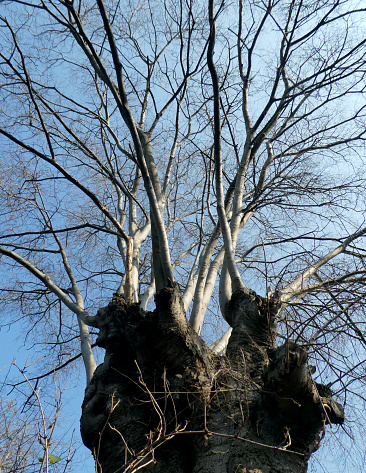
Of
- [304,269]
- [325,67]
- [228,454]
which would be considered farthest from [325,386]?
[325,67]

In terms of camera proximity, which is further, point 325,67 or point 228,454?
point 325,67

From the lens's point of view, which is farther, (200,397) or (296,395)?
(200,397)

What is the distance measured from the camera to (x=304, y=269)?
3736mm

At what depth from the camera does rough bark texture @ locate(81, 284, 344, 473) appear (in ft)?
6.97

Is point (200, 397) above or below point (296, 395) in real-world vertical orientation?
above

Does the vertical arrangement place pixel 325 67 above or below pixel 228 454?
above

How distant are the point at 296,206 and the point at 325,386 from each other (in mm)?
2860

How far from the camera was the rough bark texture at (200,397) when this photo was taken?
2123mm

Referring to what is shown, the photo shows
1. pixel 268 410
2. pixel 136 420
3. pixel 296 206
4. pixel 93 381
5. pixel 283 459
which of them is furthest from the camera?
pixel 296 206

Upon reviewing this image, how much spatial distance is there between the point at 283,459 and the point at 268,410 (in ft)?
0.90

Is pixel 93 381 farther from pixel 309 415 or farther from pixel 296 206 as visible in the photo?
pixel 296 206

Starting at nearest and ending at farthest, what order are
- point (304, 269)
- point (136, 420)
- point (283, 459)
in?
1. point (283, 459)
2. point (136, 420)
3. point (304, 269)

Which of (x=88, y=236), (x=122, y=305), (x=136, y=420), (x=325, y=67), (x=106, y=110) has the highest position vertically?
(x=106, y=110)

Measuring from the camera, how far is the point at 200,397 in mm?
2398
